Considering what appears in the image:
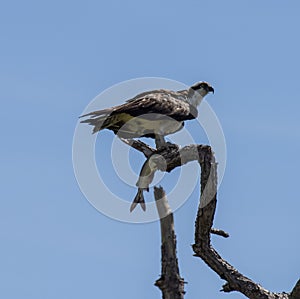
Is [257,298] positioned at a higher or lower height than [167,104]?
lower

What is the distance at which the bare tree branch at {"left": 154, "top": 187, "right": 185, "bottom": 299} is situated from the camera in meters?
14.2

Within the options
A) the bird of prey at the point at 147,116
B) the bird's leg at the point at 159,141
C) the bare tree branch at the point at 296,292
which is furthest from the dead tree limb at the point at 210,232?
the bird's leg at the point at 159,141

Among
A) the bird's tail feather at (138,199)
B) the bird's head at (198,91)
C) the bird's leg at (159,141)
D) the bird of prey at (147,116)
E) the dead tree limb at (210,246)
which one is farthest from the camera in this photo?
the bird's head at (198,91)

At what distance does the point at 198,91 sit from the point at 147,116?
2813mm

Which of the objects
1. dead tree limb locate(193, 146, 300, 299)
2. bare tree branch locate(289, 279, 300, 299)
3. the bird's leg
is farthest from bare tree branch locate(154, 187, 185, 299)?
the bird's leg

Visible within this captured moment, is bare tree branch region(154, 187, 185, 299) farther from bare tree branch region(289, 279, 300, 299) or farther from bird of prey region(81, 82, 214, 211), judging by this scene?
bare tree branch region(289, 279, 300, 299)

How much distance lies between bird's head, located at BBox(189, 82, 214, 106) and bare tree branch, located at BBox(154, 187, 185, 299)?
5407 mm

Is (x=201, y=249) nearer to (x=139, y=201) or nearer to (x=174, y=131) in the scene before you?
(x=139, y=201)

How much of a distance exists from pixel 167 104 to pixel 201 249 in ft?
11.7

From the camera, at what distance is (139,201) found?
16328mm

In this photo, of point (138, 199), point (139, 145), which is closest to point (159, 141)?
point (139, 145)

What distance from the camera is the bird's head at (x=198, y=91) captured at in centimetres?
1975

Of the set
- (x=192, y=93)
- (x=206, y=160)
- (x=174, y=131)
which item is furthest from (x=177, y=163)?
(x=192, y=93)

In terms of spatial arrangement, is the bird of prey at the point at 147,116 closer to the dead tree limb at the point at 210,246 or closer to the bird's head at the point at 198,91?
the bird's head at the point at 198,91
